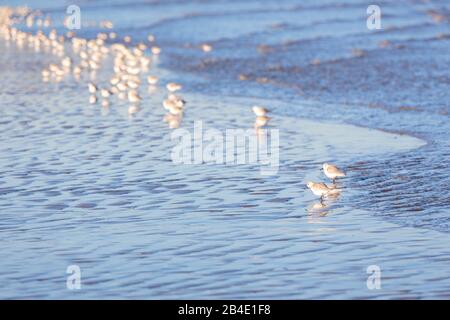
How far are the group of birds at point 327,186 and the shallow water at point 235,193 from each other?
13cm

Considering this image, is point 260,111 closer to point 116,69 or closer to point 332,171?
point 332,171

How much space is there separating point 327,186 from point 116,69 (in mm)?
14584

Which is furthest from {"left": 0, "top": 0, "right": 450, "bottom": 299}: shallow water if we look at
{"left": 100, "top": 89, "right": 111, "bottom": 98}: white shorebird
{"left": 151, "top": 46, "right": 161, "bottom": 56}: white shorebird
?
{"left": 151, "top": 46, "right": 161, "bottom": 56}: white shorebird

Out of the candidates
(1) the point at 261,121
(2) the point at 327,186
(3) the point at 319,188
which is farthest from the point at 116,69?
(3) the point at 319,188

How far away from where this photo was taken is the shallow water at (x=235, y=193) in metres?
8.41

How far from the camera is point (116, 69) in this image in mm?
25125

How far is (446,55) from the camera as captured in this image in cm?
2464

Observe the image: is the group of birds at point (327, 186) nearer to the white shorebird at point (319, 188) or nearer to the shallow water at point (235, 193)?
the white shorebird at point (319, 188)

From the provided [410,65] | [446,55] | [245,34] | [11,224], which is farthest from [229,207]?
[245,34]

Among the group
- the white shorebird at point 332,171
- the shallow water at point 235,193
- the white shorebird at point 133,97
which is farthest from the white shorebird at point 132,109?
the white shorebird at point 332,171

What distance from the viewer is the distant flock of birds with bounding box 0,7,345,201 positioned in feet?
54.2

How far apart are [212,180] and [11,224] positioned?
2.65 metres

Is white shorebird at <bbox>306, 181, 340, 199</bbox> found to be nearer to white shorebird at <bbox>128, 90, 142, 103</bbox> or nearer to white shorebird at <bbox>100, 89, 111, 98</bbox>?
white shorebird at <bbox>128, 90, 142, 103</bbox>

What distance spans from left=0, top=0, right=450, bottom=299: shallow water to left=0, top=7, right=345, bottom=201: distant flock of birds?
24cm
